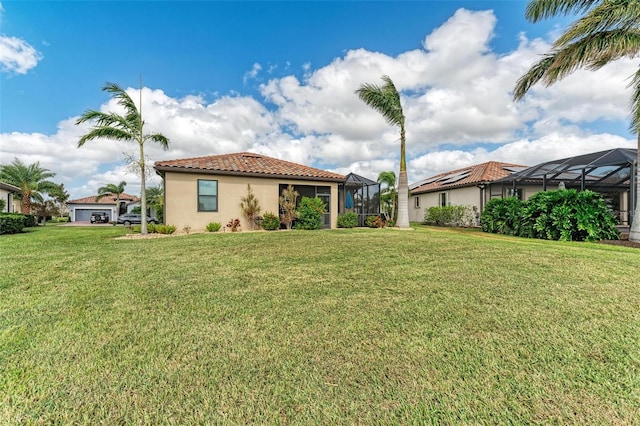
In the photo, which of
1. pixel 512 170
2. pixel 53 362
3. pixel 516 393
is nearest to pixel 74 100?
pixel 53 362

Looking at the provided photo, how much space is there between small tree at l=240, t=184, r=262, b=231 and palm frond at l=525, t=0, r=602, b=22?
1288 cm

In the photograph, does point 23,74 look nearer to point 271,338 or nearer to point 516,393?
point 271,338

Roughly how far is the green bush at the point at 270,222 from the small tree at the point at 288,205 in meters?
0.56

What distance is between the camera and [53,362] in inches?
93.0

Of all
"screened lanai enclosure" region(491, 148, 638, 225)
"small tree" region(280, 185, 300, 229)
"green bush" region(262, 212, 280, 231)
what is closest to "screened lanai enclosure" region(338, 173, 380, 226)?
"small tree" region(280, 185, 300, 229)

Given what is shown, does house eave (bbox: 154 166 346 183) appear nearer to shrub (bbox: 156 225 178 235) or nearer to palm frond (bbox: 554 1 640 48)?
shrub (bbox: 156 225 178 235)

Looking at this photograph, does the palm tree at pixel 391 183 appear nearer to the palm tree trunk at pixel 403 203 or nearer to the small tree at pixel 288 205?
the palm tree trunk at pixel 403 203

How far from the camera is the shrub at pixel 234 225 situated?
1306cm

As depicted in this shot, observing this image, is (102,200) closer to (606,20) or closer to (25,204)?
(25,204)

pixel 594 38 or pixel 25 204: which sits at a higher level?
pixel 594 38

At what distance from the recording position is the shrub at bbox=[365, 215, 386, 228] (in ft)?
51.6

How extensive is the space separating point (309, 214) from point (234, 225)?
11.9 ft

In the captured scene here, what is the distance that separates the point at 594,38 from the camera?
327 inches

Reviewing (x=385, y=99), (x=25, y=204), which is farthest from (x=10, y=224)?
Result: (x=385, y=99)
